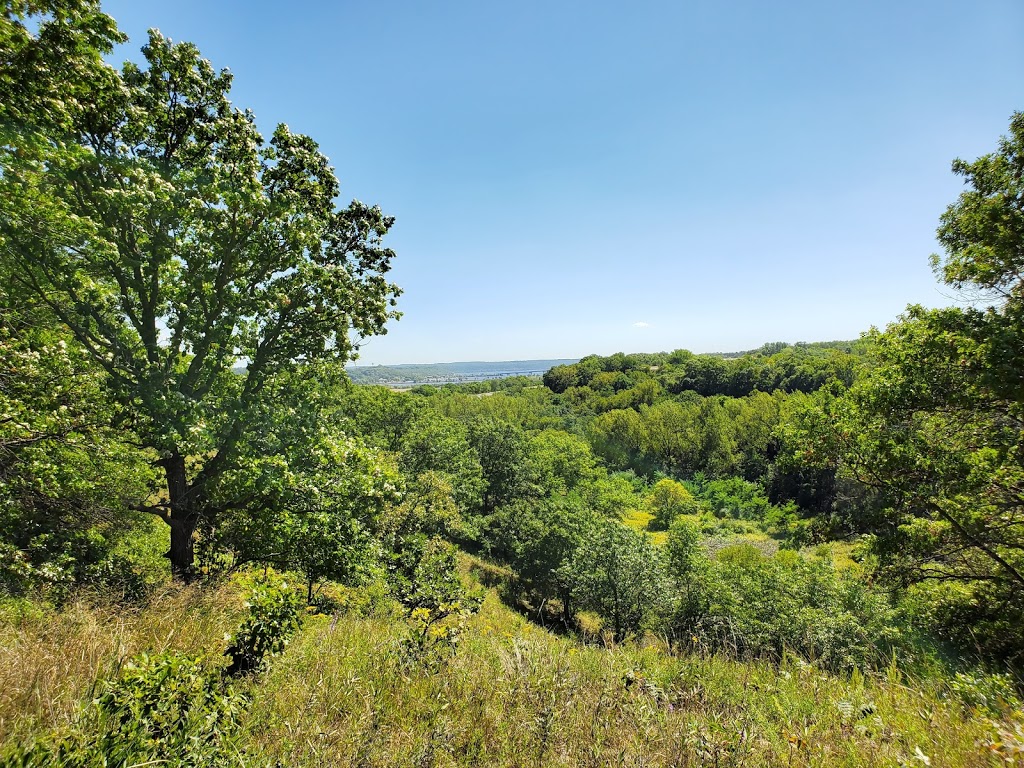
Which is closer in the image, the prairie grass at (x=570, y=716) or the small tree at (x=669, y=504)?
the prairie grass at (x=570, y=716)

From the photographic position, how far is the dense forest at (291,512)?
3.34m

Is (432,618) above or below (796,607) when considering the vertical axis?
above

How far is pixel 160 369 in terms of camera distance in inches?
318

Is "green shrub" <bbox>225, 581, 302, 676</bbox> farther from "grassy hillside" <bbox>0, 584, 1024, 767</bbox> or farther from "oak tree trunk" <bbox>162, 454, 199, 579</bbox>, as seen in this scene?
"oak tree trunk" <bbox>162, 454, 199, 579</bbox>

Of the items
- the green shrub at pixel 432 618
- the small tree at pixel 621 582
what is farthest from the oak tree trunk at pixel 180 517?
the small tree at pixel 621 582

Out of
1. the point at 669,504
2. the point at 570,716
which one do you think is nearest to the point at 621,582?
the point at 570,716

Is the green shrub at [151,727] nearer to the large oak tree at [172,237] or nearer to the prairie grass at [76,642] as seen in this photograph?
the prairie grass at [76,642]

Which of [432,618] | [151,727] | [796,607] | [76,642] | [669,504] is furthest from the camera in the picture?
[669,504]

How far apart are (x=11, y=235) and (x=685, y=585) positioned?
102ft

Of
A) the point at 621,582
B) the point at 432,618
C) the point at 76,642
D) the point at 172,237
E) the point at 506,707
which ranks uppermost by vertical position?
the point at 172,237

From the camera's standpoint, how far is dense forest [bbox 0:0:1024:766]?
3338 millimetres

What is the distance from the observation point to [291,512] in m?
8.48

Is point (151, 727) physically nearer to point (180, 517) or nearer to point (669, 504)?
point (180, 517)

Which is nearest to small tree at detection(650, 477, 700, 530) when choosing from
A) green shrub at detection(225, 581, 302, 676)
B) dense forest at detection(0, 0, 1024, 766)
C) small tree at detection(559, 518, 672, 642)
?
small tree at detection(559, 518, 672, 642)
